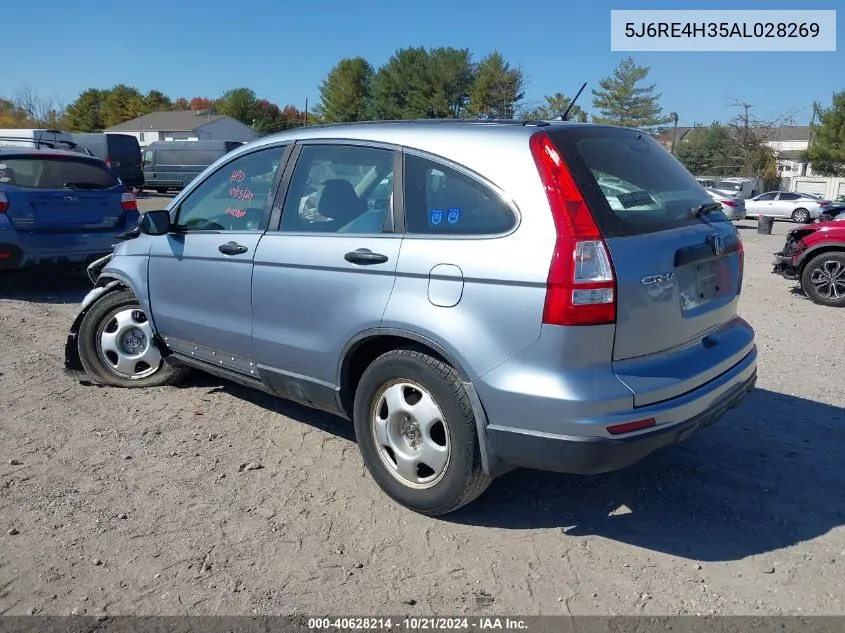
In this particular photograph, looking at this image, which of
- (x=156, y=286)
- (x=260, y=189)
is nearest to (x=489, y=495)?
(x=260, y=189)

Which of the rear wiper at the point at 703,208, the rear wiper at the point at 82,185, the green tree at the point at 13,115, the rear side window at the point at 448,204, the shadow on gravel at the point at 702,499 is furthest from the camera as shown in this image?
the green tree at the point at 13,115

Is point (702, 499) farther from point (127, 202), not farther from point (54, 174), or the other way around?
point (54, 174)

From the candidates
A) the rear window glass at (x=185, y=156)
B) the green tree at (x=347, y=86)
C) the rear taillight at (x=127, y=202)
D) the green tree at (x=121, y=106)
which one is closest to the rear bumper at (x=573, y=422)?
the rear taillight at (x=127, y=202)

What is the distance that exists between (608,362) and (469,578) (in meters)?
1.07

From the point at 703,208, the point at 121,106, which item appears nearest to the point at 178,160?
the point at 703,208

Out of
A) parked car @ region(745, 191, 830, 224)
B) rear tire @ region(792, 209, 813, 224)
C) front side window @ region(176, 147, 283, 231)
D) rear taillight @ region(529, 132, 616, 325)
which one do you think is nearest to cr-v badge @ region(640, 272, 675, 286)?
rear taillight @ region(529, 132, 616, 325)

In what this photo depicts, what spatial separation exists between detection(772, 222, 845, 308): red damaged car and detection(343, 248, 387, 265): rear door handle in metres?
8.06

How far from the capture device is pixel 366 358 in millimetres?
3580

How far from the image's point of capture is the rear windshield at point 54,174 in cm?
770

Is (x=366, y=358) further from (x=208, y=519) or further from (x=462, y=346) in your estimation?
(x=208, y=519)

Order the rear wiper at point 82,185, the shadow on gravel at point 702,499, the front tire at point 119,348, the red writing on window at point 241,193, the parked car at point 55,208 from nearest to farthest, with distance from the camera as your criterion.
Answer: the shadow on gravel at point 702,499
the red writing on window at point 241,193
the front tire at point 119,348
the parked car at point 55,208
the rear wiper at point 82,185

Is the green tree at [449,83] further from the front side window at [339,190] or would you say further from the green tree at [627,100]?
the front side window at [339,190]

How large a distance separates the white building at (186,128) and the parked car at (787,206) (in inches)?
2050

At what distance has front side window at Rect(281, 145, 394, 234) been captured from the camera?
3486 millimetres
